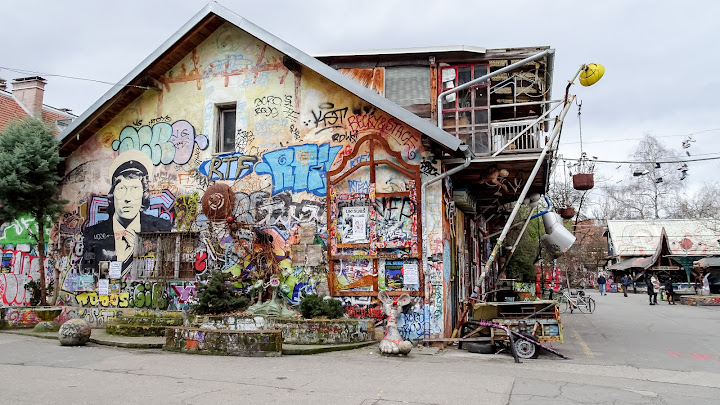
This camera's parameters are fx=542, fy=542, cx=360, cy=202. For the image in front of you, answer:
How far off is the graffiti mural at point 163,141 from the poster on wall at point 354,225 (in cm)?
454

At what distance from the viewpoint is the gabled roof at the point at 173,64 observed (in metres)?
12.6

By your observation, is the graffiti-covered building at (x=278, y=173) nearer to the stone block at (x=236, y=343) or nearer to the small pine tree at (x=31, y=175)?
the small pine tree at (x=31, y=175)

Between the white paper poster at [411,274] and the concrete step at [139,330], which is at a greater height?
the white paper poster at [411,274]

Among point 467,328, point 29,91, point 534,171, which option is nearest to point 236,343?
point 467,328

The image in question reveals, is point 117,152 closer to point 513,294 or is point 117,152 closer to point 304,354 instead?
point 304,354

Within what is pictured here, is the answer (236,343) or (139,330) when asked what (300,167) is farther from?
(139,330)

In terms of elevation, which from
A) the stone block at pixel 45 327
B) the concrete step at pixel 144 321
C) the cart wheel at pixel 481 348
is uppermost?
the concrete step at pixel 144 321

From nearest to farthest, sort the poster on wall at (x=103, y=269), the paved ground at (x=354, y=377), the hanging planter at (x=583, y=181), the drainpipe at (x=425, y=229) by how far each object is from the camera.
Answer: the paved ground at (x=354, y=377) < the drainpipe at (x=425, y=229) < the hanging planter at (x=583, y=181) < the poster on wall at (x=103, y=269)

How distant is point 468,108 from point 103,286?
36.3 feet

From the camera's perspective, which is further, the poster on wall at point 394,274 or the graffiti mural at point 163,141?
the graffiti mural at point 163,141

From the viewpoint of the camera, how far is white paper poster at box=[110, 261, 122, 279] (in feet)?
48.8

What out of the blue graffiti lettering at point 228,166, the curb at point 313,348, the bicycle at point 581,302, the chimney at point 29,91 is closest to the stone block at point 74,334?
the curb at point 313,348

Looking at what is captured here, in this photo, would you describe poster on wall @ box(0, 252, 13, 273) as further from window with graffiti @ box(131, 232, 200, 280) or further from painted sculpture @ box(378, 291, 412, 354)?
painted sculpture @ box(378, 291, 412, 354)

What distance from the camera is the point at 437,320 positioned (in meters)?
12.1
